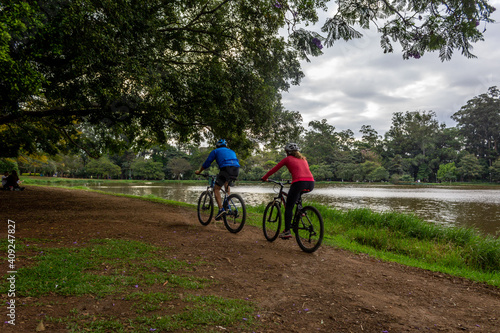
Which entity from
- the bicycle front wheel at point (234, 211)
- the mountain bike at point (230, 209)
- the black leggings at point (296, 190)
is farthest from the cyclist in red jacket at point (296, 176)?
the bicycle front wheel at point (234, 211)

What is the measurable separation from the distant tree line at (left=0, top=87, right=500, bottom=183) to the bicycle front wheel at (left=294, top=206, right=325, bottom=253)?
143 feet

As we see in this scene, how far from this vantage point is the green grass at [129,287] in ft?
7.10

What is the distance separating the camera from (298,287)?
316 cm

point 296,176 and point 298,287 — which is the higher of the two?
point 296,176

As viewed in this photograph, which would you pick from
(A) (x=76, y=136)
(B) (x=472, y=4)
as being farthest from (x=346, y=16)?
(A) (x=76, y=136)

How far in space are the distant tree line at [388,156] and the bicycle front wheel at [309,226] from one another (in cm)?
4349

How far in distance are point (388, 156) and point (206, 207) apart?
67248 millimetres

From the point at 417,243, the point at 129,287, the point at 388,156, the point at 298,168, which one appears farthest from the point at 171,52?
the point at 388,156

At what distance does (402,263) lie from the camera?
4949 mm

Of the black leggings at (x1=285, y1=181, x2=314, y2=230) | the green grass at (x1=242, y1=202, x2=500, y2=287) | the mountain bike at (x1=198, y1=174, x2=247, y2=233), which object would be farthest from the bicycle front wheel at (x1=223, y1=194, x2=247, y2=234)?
the green grass at (x1=242, y1=202, x2=500, y2=287)

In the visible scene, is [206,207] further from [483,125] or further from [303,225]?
[483,125]

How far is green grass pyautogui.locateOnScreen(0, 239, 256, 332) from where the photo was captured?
2164 millimetres

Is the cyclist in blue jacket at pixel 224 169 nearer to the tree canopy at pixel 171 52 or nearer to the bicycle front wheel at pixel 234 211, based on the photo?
the bicycle front wheel at pixel 234 211

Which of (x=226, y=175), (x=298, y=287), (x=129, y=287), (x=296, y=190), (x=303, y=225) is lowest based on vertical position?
(x=298, y=287)
